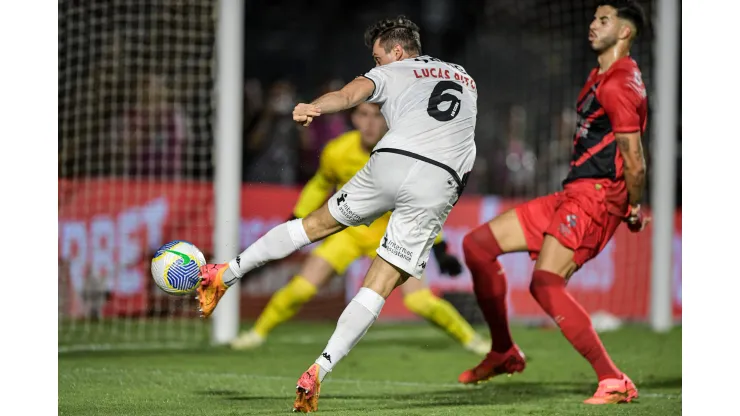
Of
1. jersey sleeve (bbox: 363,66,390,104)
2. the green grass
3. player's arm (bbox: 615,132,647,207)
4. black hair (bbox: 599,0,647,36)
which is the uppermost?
black hair (bbox: 599,0,647,36)

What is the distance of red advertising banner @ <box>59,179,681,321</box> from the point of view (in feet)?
35.3

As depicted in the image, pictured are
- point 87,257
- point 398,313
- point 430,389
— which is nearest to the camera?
point 430,389

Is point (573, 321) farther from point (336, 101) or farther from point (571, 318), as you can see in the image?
point (336, 101)

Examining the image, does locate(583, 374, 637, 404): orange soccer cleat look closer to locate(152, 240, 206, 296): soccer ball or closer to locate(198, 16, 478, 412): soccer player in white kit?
locate(198, 16, 478, 412): soccer player in white kit

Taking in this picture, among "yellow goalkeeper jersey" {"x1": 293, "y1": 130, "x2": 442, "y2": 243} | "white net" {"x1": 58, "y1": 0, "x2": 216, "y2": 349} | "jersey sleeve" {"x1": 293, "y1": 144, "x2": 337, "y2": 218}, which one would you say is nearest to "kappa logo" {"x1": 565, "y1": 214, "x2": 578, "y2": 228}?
"yellow goalkeeper jersey" {"x1": 293, "y1": 130, "x2": 442, "y2": 243}

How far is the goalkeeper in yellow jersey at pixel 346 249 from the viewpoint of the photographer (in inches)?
349

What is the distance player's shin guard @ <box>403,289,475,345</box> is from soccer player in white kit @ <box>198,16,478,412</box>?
2965 mm

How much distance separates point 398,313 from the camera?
41.9 ft

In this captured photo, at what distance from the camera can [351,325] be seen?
5.63 m

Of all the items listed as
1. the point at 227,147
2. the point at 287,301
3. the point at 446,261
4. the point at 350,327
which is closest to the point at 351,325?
the point at 350,327

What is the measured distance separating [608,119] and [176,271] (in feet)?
8.25

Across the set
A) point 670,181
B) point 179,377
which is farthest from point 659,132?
point 179,377

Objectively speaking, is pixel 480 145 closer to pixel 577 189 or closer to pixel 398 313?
pixel 398 313

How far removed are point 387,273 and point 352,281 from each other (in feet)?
21.7
